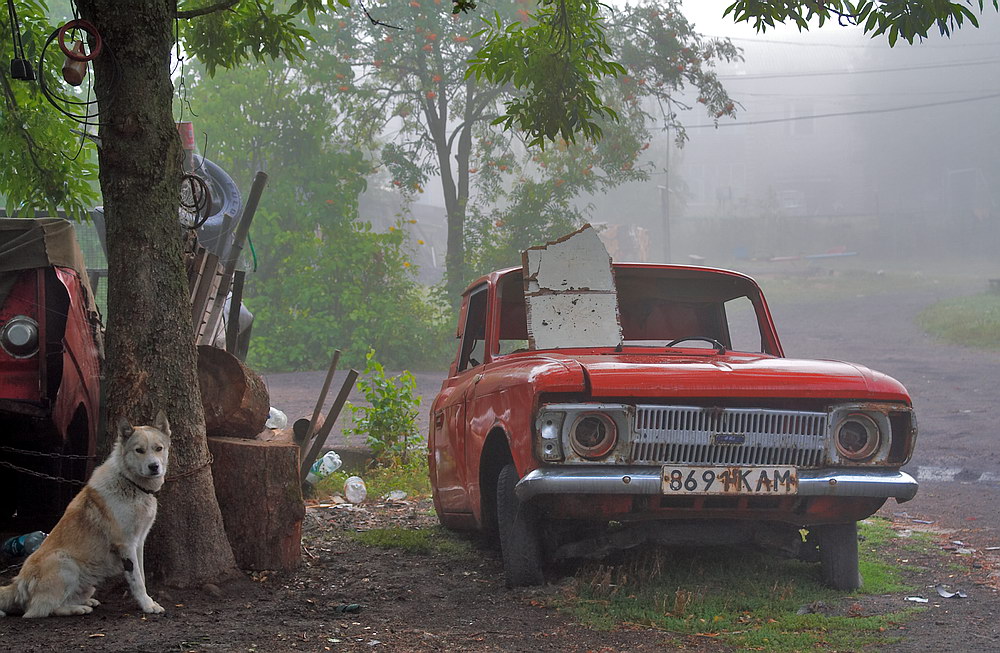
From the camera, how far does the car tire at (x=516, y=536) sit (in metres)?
4.89

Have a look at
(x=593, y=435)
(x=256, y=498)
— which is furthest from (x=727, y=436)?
(x=256, y=498)

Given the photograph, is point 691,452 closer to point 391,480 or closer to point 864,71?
point 391,480

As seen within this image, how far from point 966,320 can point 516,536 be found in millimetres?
22360

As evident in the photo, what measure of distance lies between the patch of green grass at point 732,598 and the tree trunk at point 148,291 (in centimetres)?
185

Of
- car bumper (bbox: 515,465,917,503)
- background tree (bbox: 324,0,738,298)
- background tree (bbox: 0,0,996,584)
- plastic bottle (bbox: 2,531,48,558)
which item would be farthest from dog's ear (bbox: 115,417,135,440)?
background tree (bbox: 324,0,738,298)

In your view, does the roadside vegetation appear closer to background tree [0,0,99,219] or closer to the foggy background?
background tree [0,0,99,219]

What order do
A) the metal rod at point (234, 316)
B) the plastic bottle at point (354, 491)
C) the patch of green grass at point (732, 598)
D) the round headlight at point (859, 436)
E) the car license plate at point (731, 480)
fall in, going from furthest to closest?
1. the plastic bottle at point (354, 491)
2. the metal rod at point (234, 316)
3. the round headlight at point (859, 436)
4. the car license plate at point (731, 480)
5. the patch of green grass at point (732, 598)

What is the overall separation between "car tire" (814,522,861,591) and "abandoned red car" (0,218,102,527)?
388cm

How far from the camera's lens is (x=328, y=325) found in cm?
2139

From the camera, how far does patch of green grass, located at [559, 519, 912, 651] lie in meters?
4.33

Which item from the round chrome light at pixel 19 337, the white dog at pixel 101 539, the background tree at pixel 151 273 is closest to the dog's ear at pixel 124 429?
the white dog at pixel 101 539

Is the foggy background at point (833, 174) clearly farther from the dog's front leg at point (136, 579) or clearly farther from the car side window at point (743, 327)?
the dog's front leg at point (136, 579)

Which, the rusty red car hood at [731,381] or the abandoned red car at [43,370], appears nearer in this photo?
the rusty red car hood at [731,381]

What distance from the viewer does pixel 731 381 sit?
15.2ft
